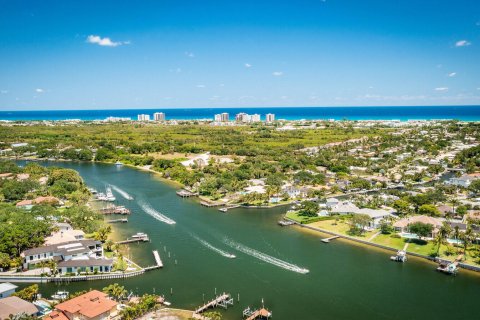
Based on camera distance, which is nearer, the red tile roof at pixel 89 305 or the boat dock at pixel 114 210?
the red tile roof at pixel 89 305

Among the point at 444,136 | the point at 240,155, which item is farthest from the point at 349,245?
the point at 444,136

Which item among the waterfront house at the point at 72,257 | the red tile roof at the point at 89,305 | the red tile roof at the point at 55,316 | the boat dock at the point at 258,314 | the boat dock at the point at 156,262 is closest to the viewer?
the red tile roof at the point at 55,316

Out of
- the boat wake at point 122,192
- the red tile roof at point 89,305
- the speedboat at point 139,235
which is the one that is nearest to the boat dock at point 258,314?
the red tile roof at point 89,305

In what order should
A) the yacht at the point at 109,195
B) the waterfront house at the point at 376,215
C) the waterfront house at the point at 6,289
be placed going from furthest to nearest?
the yacht at the point at 109,195
the waterfront house at the point at 376,215
the waterfront house at the point at 6,289

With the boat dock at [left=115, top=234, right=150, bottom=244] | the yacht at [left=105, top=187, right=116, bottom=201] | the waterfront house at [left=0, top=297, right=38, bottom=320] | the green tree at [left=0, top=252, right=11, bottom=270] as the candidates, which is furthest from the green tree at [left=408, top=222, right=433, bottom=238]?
the yacht at [left=105, top=187, right=116, bottom=201]

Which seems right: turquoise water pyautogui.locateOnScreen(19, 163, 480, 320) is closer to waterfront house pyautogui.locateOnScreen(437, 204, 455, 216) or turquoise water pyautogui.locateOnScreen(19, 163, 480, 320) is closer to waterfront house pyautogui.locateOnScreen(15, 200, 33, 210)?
waterfront house pyautogui.locateOnScreen(15, 200, 33, 210)

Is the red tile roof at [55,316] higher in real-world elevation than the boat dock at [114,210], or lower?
higher

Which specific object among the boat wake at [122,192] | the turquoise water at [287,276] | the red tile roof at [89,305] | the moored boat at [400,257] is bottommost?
the turquoise water at [287,276]

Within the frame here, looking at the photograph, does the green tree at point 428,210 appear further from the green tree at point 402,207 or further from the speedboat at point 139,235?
the speedboat at point 139,235
